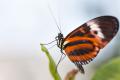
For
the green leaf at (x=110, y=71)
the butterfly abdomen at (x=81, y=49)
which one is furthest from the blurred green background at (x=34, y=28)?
the green leaf at (x=110, y=71)

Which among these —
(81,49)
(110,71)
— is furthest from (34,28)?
(110,71)

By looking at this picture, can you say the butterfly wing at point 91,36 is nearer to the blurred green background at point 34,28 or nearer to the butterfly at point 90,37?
the butterfly at point 90,37

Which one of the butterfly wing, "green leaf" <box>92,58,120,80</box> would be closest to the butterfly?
the butterfly wing

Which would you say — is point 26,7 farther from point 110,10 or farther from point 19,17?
point 110,10

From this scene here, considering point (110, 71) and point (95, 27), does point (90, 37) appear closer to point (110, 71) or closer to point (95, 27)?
point (95, 27)

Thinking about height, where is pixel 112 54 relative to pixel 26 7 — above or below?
below

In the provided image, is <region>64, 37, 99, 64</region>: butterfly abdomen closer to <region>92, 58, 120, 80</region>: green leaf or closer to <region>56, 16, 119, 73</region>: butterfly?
<region>56, 16, 119, 73</region>: butterfly

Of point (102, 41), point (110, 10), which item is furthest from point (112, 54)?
point (102, 41)
